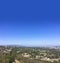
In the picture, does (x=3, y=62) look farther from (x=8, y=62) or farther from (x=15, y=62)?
(x=15, y=62)

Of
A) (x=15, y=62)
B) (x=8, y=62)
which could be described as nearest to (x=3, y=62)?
(x=8, y=62)
